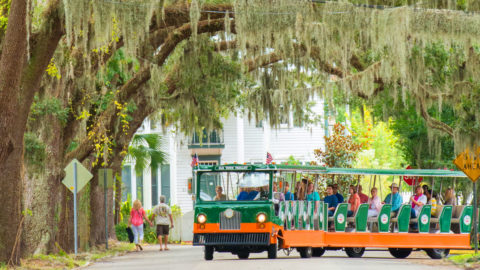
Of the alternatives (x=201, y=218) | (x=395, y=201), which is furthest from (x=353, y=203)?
(x=201, y=218)

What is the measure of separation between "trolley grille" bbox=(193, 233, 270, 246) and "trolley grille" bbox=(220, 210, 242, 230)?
0.15 meters

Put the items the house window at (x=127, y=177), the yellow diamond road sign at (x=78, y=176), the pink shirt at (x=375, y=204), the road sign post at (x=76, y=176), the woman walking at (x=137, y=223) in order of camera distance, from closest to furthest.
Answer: the pink shirt at (x=375, y=204), the road sign post at (x=76, y=176), the yellow diamond road sign at (x=78, y=176), the woman walking at (x=137, y=223), the house window at (x=127, y=177)

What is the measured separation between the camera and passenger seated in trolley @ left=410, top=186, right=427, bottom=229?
23.1 meters

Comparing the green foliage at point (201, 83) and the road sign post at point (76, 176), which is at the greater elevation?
the green foliage at point (201, 83)

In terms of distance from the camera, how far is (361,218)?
22766mm

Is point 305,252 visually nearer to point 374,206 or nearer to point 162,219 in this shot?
point 374,206

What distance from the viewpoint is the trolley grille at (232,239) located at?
20.4 metres

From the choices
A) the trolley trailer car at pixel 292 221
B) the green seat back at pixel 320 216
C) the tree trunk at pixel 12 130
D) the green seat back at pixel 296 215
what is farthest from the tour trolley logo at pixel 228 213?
the tree trunk at pixel 12 130

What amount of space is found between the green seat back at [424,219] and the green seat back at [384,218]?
743mm

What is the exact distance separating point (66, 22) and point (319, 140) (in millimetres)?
34715

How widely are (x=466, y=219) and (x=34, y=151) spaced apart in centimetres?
1043

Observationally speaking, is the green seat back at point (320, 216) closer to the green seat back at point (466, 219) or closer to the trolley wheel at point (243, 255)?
the trolley wheel at point (243, 255)

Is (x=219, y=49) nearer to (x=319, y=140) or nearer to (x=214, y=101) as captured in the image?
(x=214, y=101)

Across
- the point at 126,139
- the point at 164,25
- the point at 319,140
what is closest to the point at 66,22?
the point at 164,25
